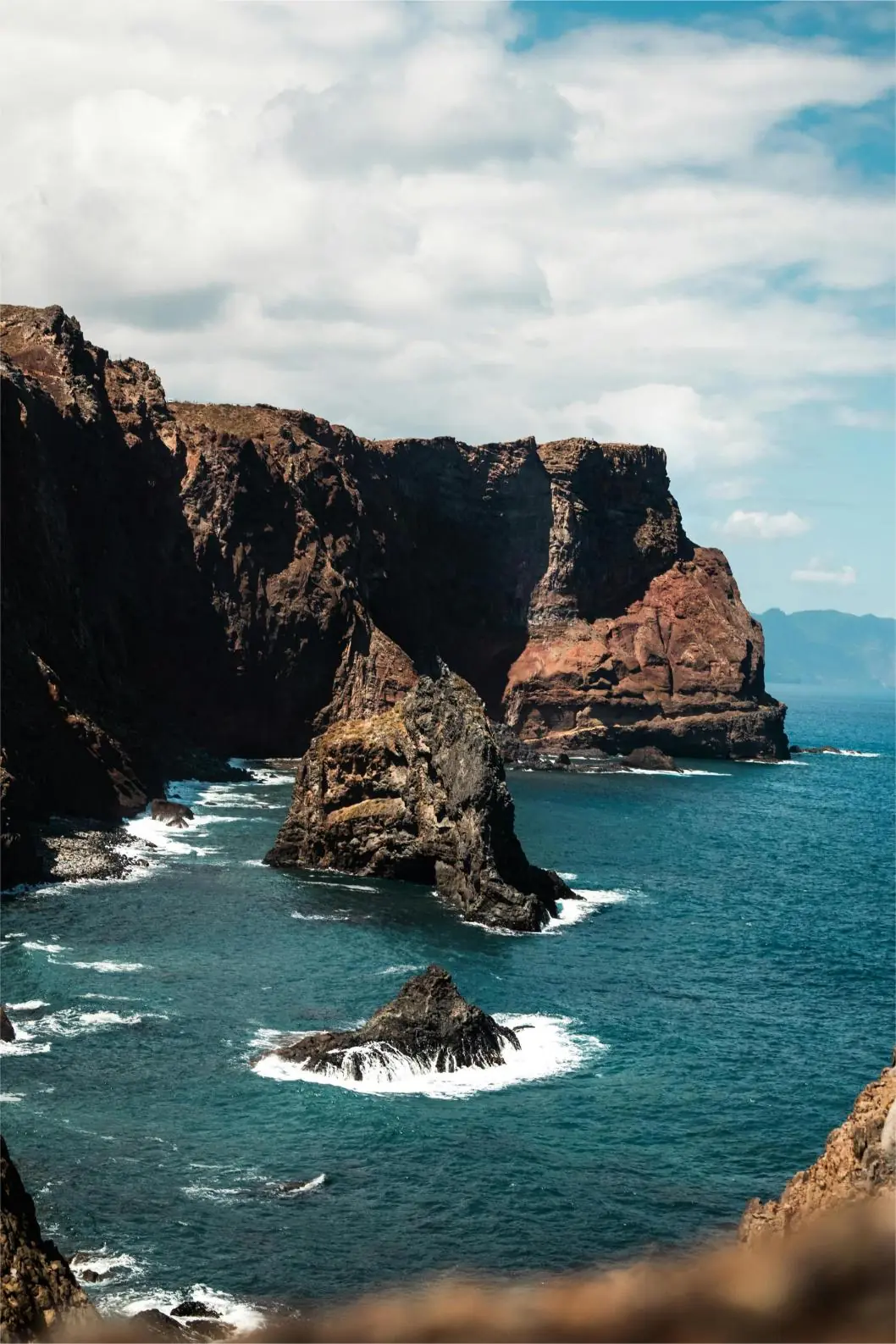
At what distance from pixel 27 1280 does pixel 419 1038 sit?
85.4 feet

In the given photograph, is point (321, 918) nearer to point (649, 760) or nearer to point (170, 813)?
point (170, 813)

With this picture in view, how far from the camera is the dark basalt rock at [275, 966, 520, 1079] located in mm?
44031

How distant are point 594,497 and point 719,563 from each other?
18.9m

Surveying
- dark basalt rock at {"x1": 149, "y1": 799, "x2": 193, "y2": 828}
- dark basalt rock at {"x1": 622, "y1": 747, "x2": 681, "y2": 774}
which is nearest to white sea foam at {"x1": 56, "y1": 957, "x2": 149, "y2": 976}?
dark basalt rock at {"x1": 149, "y1": 799, "x2": 193, "y2": 828}

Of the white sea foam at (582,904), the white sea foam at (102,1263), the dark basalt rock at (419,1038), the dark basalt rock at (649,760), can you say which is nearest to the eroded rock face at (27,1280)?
the white sea foam at (102,1263)

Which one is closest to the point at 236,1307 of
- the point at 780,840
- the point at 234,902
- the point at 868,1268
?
the point at 868,1268

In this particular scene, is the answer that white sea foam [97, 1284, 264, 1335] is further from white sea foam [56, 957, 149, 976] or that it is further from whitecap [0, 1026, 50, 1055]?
white sea foam [56, 957, 149, 976]

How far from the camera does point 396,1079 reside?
4372cm

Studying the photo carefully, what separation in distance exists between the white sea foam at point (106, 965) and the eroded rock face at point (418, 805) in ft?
66.1

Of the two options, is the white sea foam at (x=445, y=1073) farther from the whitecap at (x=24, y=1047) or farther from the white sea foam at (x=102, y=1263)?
the white sea foam at (x=102, y=1263)

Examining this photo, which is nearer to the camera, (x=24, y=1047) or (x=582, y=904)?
(x=24, y=1047)

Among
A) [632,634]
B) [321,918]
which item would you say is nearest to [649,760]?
[632,634]

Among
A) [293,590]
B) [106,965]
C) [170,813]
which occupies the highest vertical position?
[293,590]

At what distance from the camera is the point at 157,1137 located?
37.5m
